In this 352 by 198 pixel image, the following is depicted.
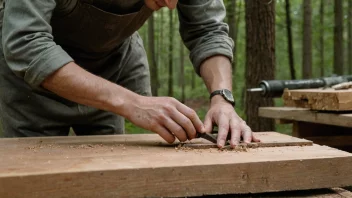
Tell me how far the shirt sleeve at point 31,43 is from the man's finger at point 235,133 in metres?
0.76

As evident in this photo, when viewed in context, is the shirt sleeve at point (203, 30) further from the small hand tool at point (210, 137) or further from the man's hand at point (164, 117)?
the man's hand at point (164, 117)

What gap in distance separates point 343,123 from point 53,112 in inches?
73.1

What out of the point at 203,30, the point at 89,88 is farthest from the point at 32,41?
the point at 203,30

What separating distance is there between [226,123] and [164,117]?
388 millimetres

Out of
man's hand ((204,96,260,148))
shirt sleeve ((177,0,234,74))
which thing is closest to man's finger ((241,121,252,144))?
man's hand ((204,96,260,148))

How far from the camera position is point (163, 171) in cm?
148

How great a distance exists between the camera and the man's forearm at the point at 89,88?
77.6 inches

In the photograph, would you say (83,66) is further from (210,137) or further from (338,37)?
(338,37)

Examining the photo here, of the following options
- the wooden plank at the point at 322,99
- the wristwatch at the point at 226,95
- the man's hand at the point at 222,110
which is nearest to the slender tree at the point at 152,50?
the wooden plank at the point at 322,99

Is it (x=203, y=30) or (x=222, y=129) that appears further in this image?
(x=203, y=30)

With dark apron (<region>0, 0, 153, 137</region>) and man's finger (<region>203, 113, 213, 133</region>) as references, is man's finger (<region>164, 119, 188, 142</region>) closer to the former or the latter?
man's finger (<region>203, 113, 213, 133</region>)

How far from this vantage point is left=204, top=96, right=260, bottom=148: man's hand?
2045 mm

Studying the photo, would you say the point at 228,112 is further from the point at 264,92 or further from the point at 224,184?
the point at 264,92

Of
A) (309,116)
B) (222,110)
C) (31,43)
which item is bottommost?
(309,116)
